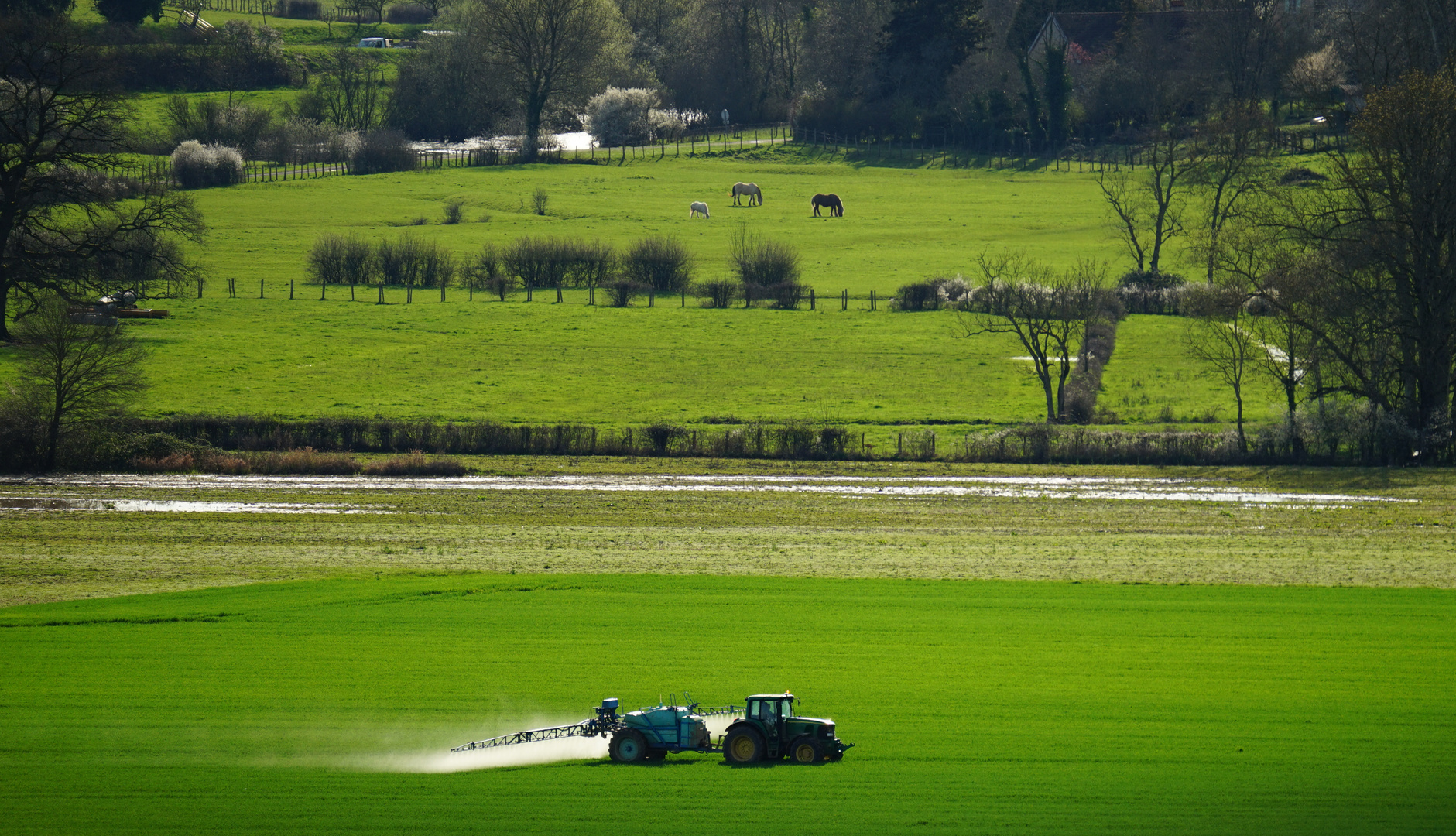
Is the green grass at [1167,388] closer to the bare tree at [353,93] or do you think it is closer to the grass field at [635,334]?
the grass field at [635,334]

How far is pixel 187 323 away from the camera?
7138 cm

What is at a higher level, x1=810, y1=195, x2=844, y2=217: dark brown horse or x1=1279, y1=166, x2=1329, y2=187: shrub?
x1=1279, y1=166, x2=1329, y2=187: shrub

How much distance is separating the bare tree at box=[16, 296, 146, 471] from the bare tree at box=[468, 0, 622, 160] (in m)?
83.4

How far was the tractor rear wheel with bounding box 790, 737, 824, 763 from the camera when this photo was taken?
2002 cm

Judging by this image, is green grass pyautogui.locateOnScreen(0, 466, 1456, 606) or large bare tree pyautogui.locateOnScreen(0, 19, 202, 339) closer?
green grass pyautogui.locateOnScreen(0, 466, 1456, 606)

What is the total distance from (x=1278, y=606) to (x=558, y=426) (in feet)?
99.4

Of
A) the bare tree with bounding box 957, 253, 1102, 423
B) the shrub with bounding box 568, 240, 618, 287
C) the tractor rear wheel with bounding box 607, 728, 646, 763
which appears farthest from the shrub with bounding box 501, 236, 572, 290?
the tractor rear wheel with bounding box 607, 728, 646, 763

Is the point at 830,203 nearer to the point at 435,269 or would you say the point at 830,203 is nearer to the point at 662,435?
the point at 435,269

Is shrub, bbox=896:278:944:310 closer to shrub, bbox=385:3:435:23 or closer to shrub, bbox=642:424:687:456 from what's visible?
shrub, bbox=642:424:687:456

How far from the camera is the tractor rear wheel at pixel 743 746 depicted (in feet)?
66.1

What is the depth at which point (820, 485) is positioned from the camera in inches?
1849

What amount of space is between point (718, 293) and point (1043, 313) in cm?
2578

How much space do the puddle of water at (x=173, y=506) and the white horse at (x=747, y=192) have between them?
69.3m

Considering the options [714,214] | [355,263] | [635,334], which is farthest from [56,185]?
[714,214]
